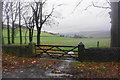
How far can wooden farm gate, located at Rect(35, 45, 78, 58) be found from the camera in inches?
493

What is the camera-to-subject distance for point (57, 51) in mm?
13914

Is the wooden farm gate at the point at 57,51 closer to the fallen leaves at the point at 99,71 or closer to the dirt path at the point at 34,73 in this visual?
the fallen leaves at the point at 99,71

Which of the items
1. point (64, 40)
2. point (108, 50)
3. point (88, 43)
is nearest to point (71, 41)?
point (64, 40)

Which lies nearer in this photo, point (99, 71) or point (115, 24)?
point (99, 71)

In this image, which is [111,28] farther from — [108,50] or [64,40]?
[64,40]

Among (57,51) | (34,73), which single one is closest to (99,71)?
(34,73)

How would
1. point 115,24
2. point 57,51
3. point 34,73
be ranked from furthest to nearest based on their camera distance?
point 57,51, point 115,24, point 34,73

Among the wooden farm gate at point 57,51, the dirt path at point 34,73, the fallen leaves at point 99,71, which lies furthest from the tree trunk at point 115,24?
the dirt path at point 34,73

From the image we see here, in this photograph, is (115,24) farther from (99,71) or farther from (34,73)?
(34,73)

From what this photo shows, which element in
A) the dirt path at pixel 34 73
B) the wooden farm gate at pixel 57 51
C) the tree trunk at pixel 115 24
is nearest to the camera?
the dirt path at pixel 34 73

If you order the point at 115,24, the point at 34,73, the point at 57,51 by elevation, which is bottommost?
the point at 34,73

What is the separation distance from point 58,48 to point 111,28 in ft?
18.4

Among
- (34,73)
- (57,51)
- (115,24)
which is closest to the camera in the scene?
(34,73)

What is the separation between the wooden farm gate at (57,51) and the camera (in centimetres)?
1253
